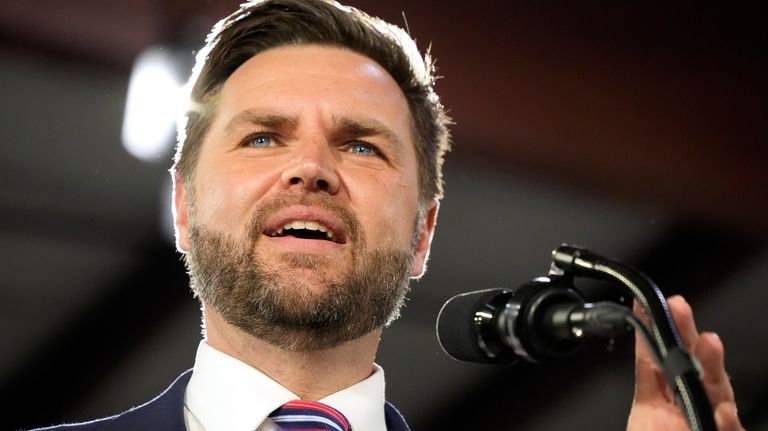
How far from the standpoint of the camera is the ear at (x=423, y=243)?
218 centimetres

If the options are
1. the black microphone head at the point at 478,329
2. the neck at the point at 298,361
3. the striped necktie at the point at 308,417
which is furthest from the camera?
the neck at the point at 298,361

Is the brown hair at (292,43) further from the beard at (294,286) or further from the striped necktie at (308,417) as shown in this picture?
the striped necktie at (308,417)

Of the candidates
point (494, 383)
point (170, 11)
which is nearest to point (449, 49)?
point (170, 11)

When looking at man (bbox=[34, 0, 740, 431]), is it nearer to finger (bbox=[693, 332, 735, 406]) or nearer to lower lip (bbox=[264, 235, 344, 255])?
lower lip (bbox=[264, 235, 344, 255])

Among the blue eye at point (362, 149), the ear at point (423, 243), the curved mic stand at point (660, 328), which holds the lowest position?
the ear at point (423, 243)

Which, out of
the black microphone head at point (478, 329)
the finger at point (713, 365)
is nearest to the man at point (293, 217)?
the finger at point (713, 365)

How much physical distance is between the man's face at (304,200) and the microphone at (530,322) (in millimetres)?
462

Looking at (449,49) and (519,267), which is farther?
(519,267)

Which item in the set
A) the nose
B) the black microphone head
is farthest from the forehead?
the black microphone head

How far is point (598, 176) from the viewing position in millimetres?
3227

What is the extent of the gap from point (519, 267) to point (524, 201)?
8.9 inches

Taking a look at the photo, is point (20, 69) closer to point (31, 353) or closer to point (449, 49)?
point (31, 353)

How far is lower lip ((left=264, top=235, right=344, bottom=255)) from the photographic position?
1792 mm

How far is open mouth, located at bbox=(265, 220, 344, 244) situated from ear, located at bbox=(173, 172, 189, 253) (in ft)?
0.98
